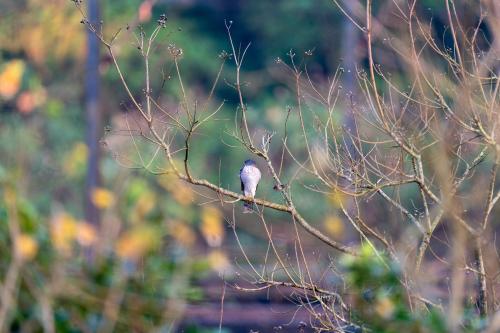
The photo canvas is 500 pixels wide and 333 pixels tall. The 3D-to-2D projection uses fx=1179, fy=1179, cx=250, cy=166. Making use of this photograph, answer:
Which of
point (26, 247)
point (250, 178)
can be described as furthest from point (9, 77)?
point (26, 247)

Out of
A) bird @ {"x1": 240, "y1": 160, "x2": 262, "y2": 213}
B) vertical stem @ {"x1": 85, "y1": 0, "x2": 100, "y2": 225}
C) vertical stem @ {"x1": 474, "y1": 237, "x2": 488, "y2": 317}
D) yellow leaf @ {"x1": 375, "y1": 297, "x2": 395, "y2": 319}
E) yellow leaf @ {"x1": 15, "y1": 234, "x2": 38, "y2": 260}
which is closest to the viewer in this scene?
yellow leaf @ {"x1": 15, "y1": 234, "x2": 38, "y2": 260}

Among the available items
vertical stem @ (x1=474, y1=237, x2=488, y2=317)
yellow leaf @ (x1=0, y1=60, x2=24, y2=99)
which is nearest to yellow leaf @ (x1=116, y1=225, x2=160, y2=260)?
vertical stem @ (x1=474, y1=237, x2=488, y2=317)

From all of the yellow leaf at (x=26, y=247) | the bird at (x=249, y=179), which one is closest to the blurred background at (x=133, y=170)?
the yellow leaf at (x=26, y=247)

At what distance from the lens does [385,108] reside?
6.95 m

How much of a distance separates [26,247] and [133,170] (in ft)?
8.03

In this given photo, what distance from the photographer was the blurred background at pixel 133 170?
5.34 m

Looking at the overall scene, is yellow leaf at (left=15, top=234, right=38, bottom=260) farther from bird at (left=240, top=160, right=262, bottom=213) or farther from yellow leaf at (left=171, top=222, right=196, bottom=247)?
bird at (left=240, top=160, right=262, bottom=213)

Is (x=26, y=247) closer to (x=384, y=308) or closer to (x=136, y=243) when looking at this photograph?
(x=136, y=243)

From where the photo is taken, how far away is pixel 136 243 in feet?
19.3

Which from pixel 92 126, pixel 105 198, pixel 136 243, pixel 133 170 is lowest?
pixel 92 126

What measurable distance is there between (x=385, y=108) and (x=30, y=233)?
2424mm

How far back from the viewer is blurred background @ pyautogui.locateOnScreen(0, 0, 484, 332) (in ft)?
17.5

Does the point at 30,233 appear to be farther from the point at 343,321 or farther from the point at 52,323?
the point at 343,321

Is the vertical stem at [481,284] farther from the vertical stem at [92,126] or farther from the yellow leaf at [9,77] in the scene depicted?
the yellow leaf at [9,77]
